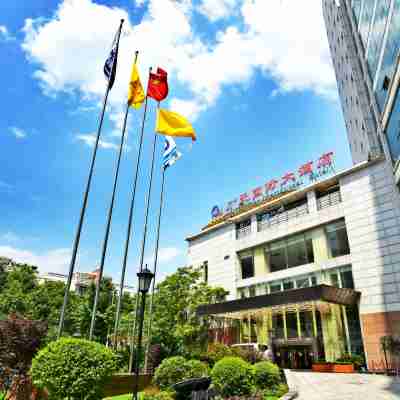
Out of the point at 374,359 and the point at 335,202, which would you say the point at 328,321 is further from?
the point at 335,202

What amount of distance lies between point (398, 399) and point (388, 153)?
12.7 metres

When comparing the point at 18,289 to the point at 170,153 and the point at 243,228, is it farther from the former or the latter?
the point at 170,153

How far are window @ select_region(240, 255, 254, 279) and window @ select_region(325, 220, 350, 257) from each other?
788cm

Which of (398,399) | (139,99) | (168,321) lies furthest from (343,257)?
(139,99)

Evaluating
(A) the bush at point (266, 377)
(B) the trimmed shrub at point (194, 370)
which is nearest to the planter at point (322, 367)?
(A) the bush at point (266, 377)

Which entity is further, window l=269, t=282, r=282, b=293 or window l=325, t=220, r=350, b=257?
window l=269, t=282, r=282, b=293

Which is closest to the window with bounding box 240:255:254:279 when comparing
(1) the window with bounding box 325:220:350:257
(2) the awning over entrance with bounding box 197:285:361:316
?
(2) the awning over entrance with bounding box 197:285:361:316

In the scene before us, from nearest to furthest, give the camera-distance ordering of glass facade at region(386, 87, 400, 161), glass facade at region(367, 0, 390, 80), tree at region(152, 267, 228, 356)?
glass facade at region(386, 87, 400, 161)
glass facade at region(367, 0, 390, 80)
tree at region(152, 267, 228, 356)

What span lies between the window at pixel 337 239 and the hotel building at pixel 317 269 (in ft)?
0.23

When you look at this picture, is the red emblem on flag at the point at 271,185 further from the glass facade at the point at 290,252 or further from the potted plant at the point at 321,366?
the potted plant at the point at 321,366

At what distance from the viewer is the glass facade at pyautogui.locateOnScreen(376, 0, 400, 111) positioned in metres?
15.3

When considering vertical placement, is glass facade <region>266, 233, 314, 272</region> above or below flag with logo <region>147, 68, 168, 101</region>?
below

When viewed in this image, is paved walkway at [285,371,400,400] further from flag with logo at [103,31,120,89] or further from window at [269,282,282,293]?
flag with logo at [103,31,120,89]

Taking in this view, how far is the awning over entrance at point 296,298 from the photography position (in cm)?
2034
